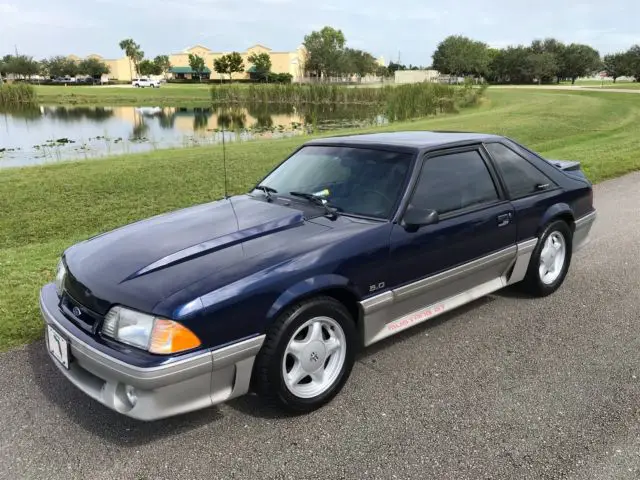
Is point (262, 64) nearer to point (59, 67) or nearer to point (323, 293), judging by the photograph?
point (59, 67)

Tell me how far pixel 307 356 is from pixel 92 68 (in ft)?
444

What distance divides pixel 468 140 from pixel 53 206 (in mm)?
7195

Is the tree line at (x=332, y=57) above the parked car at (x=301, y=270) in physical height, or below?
above

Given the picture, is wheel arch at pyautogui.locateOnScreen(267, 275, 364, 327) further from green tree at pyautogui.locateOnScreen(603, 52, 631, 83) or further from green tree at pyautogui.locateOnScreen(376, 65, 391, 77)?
green tree at pyautogui.locateOnScreen(376, 65, 391, 77)

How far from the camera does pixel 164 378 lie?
247cm

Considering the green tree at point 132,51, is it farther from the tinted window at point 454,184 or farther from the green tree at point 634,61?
the tinted window at point 454,184

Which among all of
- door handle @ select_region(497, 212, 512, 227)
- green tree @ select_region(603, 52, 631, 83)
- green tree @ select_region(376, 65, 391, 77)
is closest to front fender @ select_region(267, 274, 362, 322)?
door handle @ select_region(497, 212, 512, 227)

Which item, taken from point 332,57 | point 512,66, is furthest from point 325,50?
point 512,66

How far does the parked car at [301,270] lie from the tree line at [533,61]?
99436 millimetres

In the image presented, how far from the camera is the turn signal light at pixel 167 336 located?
8.21 ft

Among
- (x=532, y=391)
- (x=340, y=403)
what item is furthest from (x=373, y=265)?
(x=532, y=391)

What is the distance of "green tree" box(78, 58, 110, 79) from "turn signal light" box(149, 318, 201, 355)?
5282 inches

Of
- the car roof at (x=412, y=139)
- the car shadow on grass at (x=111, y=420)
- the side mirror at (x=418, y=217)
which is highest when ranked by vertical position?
the car roof at (x=412, y=139)

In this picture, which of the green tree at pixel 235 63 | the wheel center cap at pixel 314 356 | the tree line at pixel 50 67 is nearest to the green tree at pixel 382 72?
the green tree at pixel 235 63
